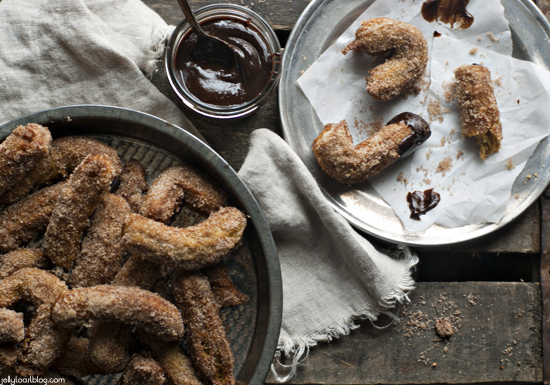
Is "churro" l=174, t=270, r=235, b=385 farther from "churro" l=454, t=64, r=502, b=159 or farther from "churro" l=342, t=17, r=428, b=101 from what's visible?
"churro" l=454, t=64, r=502, b=159

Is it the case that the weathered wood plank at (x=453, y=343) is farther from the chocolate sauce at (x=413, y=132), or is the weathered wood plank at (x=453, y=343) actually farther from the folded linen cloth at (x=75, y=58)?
the folded linen cloth at (x=75, y=58)

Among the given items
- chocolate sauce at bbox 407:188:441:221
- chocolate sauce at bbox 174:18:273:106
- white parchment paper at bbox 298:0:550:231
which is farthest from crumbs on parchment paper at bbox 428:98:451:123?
chocolate sauce at bbox 174:18:273:106

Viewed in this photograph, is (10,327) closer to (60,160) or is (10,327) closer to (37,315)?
(37,315)

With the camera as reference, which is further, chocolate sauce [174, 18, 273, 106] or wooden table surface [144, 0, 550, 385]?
wooden table surface [144, 0, 550, 385]

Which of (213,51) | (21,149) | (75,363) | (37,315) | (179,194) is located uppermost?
(213,51)

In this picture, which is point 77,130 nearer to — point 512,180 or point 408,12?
point 408,12

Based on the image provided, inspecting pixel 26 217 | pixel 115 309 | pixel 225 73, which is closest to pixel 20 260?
pixel 26 217

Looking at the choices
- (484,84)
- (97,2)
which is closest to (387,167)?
(484,84)
